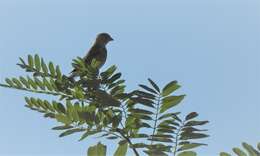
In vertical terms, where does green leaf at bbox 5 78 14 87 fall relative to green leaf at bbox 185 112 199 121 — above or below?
above

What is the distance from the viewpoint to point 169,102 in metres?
2.59

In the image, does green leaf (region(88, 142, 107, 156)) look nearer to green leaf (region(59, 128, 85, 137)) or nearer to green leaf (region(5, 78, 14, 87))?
green leaf (region(59, 128, 85, 137))

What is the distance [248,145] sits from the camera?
235 cm

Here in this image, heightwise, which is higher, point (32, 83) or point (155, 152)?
point (32, 83)

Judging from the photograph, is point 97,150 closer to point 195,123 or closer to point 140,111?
point 140,111

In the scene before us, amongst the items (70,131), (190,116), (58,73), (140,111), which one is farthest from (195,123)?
(58,73)

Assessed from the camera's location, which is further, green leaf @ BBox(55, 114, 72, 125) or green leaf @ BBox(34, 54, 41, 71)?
green leaf @ BBox(34, 54, 41, 71)

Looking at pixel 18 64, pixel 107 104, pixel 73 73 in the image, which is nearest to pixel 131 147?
pixel 107 104

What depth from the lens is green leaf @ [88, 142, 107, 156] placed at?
2244 millimetres

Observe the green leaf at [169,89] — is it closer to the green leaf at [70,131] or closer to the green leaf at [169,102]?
the green leaf at [169,102]

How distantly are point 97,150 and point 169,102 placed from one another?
0.55 metres

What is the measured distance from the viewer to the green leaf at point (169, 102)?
2578mm

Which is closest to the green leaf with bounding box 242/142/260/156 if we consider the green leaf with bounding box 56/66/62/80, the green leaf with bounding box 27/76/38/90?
the green leaf with bounding box 56/66/62/80

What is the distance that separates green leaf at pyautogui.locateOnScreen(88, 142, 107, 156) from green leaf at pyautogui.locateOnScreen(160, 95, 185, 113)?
1.49ft
